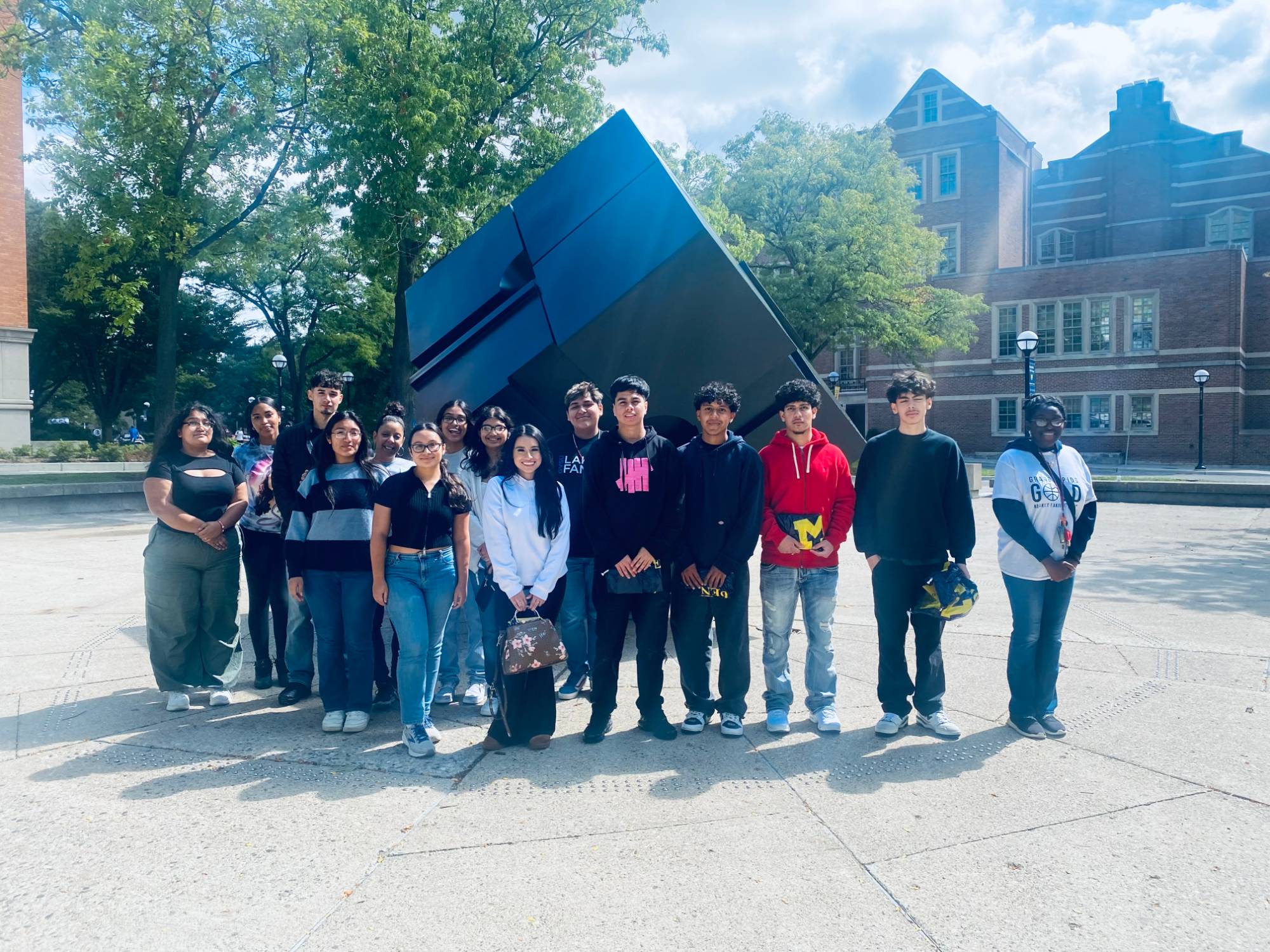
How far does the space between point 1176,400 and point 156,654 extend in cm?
3558

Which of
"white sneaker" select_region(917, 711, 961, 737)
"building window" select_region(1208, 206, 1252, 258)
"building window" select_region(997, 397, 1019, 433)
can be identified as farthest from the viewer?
"building window" select_region(1208, 206, 1252, 258)

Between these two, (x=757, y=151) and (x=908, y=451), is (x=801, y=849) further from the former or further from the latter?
(x=757, y=151)

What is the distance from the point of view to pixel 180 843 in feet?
9.67

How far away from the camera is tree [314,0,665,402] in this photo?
13.7 m

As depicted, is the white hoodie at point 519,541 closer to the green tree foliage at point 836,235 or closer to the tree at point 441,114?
the tree at point 441,114

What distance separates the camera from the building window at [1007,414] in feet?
113

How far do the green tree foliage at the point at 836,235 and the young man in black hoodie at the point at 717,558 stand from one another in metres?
18.9

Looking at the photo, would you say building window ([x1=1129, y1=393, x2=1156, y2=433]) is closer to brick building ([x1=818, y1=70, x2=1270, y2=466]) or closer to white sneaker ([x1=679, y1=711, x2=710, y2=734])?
brick building ([x1=818, y1=70, x2=1270, y2=466])

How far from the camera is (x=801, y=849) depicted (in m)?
2.92

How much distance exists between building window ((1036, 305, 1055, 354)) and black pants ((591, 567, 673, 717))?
34257 millimetres

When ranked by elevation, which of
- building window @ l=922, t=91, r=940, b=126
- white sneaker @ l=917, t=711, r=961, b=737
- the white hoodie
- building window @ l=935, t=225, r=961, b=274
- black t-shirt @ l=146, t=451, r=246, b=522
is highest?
building window @ l=922, t=91, r=940, b=126

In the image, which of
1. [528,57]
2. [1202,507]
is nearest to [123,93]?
[528,57]

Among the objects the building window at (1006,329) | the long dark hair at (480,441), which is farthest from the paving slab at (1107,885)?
the building window at (1006,329)

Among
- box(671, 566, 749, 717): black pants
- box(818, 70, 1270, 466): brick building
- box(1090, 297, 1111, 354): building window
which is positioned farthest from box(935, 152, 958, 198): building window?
box(671, 566, 749, 717): black pants
